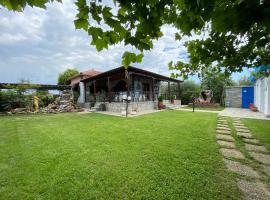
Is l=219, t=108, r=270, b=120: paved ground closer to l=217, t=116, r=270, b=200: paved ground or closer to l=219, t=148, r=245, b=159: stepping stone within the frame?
l=217, t=116, r=270, b=200: paved ground

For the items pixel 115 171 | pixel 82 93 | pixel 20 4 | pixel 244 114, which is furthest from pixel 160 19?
pixel 82 93

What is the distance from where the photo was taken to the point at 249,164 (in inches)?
116

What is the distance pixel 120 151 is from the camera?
144 inches

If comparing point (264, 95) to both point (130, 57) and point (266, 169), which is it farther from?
point (130, 57)

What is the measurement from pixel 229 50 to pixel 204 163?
7.04 ft

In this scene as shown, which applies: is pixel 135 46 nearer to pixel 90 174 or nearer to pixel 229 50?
pixel 229 50

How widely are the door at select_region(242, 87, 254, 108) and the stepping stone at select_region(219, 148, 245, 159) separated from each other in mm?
14940

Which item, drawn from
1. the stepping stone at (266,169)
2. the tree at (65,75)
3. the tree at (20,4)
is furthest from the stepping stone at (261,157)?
the tree at (65,75)

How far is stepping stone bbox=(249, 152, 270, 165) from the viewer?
3.06 m

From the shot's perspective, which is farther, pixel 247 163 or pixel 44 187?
pixel 247 163

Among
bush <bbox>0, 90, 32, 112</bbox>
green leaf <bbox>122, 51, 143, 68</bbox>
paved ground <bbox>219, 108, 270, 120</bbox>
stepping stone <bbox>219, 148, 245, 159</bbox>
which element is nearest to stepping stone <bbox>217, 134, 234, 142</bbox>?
stepping stone <bbox>219, 148, 245, 159</bbox>

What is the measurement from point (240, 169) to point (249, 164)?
37 cm

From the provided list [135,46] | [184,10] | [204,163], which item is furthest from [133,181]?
[184,10]

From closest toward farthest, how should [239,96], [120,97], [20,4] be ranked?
[20,4] < [120,97] < [239,96]
